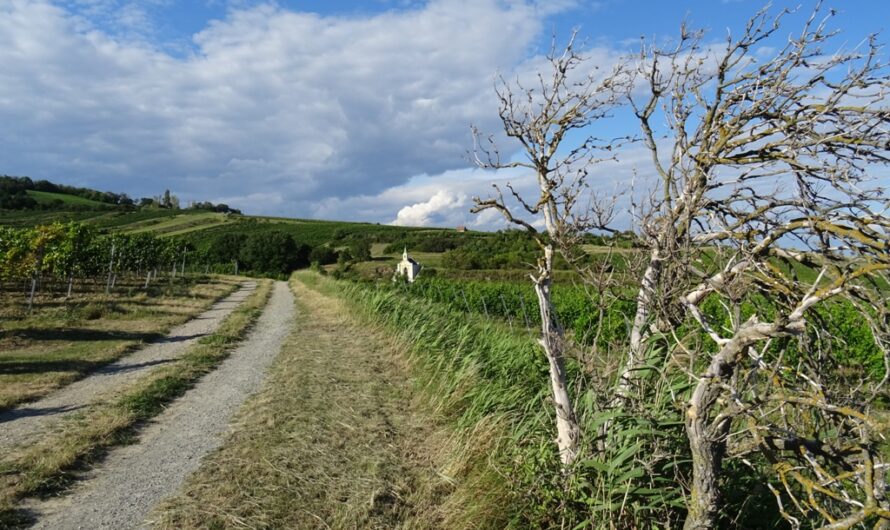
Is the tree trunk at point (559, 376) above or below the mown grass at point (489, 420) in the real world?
above

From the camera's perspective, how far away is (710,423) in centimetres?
232

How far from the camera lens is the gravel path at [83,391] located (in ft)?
19.7

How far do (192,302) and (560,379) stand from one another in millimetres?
22368

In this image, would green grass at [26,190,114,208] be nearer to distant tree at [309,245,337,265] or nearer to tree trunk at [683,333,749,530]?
distant tree at [309,245,337,265]

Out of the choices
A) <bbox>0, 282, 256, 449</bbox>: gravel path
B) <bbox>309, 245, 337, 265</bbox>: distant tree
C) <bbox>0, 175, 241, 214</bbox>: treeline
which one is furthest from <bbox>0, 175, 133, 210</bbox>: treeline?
<bbox>0, 282, 256, 449</bbox>: gravel path

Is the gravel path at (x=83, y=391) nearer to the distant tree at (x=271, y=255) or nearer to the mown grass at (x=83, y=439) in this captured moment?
the mown grass at (x=83, y=439)

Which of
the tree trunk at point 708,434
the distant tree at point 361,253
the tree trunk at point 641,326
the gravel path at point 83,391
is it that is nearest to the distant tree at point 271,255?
the distant tree at point 361,253

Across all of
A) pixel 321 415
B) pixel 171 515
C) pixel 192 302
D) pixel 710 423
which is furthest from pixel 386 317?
pixel 192 302

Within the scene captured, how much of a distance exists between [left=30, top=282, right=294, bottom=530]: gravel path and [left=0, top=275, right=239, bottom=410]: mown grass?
7.30 ft

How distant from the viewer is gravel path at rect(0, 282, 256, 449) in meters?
6.00

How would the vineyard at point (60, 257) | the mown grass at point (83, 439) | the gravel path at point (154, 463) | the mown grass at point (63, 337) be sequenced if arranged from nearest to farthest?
the gravel path at point (154, 463) → the mown grass at point (83, 439) → the mown grass at point (63, 337) → the vineyard at point (60, 257)

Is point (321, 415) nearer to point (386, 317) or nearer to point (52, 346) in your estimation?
point (386, 317)

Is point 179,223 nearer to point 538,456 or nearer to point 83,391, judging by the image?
point 83,391

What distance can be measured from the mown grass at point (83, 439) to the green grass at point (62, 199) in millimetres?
91774
